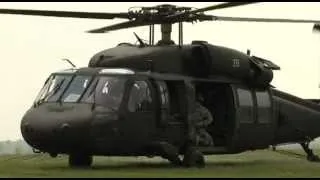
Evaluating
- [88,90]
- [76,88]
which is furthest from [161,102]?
[76,88]

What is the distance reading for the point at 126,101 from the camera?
1720 cm

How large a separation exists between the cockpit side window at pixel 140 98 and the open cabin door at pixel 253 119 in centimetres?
297

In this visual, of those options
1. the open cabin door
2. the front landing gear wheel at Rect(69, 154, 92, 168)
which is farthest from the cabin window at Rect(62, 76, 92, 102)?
the open cabin door

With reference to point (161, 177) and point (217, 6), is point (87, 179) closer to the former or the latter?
point (161, 177)

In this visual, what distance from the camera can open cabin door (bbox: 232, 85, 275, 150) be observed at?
19891 millimetres

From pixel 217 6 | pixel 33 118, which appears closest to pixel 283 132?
pixel 217 6

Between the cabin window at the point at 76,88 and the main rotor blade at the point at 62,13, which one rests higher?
the main rotor blade at the point at 62,13

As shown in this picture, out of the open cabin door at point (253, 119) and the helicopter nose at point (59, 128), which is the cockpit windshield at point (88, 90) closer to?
the helicopter nose at point (59, 128)

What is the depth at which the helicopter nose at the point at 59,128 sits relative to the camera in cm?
1630

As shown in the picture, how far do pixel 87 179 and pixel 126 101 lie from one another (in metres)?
4.24

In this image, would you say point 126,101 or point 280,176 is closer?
point 280,176

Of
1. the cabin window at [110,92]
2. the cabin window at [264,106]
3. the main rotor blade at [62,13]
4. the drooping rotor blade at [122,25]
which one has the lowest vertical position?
the cabin window at [264,106]

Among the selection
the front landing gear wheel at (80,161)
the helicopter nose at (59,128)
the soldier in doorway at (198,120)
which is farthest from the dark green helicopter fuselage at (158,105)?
the front landing gear wheel at (80,161)

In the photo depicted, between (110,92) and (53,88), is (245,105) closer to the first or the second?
(110,92)
